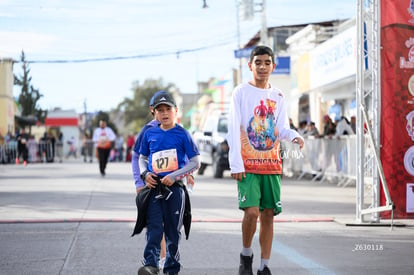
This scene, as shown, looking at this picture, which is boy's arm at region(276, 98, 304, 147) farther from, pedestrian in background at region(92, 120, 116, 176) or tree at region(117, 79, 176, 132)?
tree at region(117, 79, 176, 132)

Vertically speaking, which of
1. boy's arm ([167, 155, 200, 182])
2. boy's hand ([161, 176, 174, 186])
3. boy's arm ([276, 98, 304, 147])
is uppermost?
boy's arm ([276, 98, 304, 147])

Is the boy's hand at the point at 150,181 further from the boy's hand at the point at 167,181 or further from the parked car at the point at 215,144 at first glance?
the parked car at the point at 215,144

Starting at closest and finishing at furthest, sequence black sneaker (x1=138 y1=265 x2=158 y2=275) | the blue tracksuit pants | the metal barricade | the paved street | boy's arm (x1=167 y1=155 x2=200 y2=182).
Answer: black sneaker (x1=138 y1=265 x2=158 y2=275)
the blue tracksuit pants
boy's arm (x1=167 y1=155 x2=200 y2=182)
the paved street
the metal barricade

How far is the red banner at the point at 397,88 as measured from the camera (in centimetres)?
1085

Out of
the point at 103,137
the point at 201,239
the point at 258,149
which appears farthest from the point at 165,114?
the point at 103,137

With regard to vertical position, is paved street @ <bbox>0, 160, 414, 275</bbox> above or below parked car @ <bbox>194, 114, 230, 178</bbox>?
below

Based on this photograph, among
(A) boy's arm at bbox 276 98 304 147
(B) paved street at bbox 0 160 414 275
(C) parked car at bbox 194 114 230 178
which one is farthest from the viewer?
(C) parked car at bbox 194 114 230 178

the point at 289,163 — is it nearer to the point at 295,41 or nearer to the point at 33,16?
the point at 33,16

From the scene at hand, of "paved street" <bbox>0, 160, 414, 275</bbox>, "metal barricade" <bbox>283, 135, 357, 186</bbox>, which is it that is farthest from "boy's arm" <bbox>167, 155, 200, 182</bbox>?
"metal barricade" <bbox>283, 135, 357, 186</bbox>

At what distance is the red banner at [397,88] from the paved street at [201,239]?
98 cm

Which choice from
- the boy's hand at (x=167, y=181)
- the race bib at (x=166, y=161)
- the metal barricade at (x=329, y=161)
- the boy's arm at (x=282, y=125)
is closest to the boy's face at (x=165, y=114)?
the race bib at (x=166, y=161)

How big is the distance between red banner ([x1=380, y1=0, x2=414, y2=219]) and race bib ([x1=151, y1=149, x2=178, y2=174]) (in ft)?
17.0

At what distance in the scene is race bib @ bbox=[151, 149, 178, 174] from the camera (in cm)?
652

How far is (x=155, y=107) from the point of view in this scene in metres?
6.55
